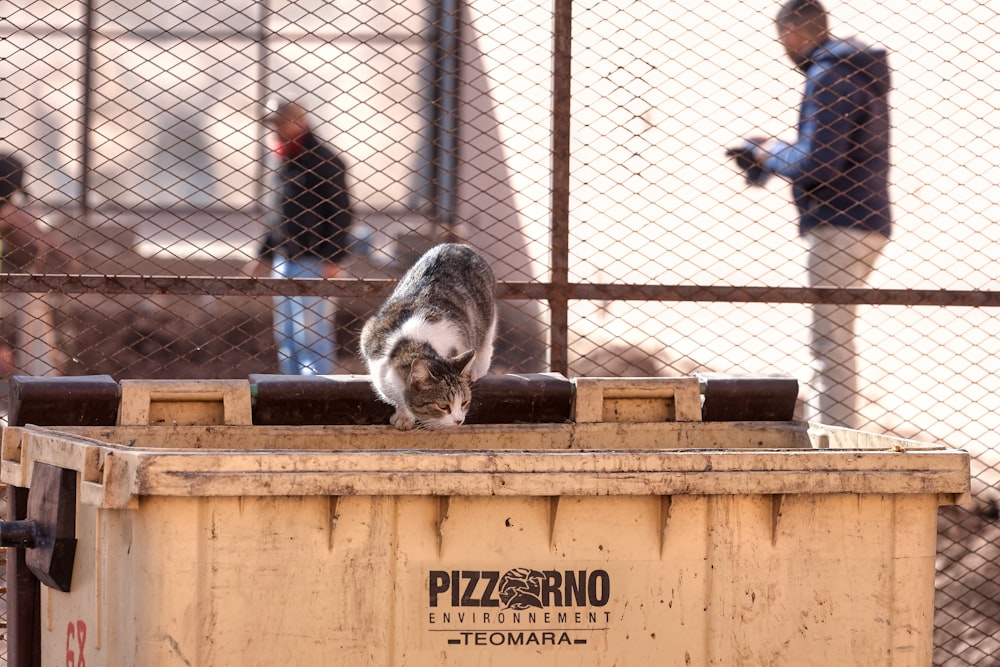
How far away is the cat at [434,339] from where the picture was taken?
3.66 m

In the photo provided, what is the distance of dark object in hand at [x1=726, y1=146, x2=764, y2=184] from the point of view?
203 inches

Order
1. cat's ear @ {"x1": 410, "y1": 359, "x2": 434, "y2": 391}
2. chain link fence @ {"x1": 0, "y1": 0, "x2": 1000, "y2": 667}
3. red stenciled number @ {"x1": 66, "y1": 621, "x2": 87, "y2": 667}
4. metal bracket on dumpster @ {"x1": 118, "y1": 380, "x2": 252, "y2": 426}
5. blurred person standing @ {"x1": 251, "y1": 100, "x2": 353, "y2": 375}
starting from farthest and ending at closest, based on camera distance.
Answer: blurred person standing @ {"x1": 251, "y1": 100, "x2": 353, "y2": 375}, chain link fence @ {"x1": 0, "y1": 0, "x2": 1000, "y2": 667}, cat's ear @ {"x1": 410, "y1": 359, "x2": 434, "y2": 391}, metal bracket on dumpster @ {"x1": 118, "y1": 380, "x2": 252, "y2": 426}, red stenciled number @ {"x1": 66, "y1": 621, "x2": 87, "y2": 667}

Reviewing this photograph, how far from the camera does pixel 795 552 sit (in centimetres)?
238

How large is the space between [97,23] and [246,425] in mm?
9475

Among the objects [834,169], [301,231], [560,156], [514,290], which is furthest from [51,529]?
[301,231]

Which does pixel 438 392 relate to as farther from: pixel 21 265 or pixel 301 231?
pixel 21 265

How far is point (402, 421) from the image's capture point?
3.47 metres

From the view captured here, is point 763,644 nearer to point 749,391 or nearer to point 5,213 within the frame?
point 749,391

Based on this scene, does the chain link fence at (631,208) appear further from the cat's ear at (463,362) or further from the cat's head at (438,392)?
→ the cat's head at (438,392)

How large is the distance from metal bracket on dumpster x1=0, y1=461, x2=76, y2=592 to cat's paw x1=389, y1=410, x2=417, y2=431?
1.08 m

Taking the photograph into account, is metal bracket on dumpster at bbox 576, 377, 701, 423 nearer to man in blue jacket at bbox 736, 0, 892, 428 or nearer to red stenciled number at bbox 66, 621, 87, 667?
red stenciled number at bbox 66, 621, 87, 667

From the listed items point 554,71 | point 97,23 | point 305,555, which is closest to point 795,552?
point 305,555

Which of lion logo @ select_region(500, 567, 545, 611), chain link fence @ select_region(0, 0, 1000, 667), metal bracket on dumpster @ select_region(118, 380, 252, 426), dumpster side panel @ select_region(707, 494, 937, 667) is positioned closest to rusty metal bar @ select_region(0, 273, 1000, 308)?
chain link fence @ select_region(0, 0, 1000, 667)

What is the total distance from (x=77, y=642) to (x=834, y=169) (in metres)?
3.86
